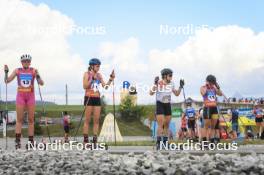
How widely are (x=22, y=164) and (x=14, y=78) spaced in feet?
15.8

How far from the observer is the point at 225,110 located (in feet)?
110

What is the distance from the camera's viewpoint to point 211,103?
14445mm

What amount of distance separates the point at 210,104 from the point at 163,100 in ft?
6.12

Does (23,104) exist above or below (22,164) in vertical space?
above

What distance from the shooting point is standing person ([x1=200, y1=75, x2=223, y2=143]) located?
14.4 metres

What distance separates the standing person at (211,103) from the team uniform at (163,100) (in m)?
1.61

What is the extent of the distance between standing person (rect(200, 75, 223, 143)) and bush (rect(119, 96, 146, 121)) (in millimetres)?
40507

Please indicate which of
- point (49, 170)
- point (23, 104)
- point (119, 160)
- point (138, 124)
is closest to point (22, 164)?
point (49, 170)

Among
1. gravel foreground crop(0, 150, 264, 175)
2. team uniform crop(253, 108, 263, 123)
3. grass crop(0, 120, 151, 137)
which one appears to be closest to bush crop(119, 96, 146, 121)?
grass crop(0, 120, 151, 137)

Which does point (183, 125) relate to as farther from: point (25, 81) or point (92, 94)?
point (25, 81)

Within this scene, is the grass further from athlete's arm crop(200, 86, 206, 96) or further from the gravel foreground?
the gravel foreground

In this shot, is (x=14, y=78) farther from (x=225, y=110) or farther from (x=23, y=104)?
(x=225, y=110)

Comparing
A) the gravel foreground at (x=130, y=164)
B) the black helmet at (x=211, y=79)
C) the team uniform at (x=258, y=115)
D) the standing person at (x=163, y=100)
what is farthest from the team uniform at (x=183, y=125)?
the gravel foreground at (x=130, y=164)

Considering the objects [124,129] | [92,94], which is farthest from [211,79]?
[124,129]
